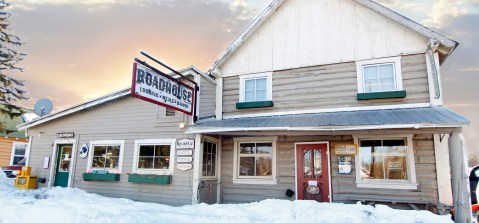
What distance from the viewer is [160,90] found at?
8438 mm

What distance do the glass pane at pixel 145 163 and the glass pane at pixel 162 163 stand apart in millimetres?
239

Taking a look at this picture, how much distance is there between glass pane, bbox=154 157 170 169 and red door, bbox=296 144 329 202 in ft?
13.5

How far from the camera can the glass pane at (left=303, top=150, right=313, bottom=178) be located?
9.20 m

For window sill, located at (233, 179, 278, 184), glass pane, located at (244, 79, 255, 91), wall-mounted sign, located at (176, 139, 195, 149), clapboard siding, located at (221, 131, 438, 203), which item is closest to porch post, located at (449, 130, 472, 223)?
clapboard siding, located at (221, 131, 438, 203)

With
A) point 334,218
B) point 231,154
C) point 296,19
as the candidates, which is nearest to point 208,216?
point 334,218

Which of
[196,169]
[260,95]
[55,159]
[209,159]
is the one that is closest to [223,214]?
[196,169]

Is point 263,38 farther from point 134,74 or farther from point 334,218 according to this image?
point 334,218

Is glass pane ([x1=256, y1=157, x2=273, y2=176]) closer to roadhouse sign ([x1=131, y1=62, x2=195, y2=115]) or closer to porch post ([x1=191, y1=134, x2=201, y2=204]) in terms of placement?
porch post ([x1=191, y1=134, x2=201, y2=204])

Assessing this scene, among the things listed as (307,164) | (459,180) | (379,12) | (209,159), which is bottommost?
(459,180)

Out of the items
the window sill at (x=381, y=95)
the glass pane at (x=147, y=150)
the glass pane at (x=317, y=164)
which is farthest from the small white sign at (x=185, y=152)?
the window sill at (x=381, y=95)

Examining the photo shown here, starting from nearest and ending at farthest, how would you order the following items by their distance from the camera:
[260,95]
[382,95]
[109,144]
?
1. [382,95]
2. [260,95]
3. [109,144]

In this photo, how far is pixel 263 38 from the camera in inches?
422

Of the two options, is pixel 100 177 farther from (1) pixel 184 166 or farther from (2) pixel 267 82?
(2) pixel 267 82

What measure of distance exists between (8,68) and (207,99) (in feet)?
53.3
